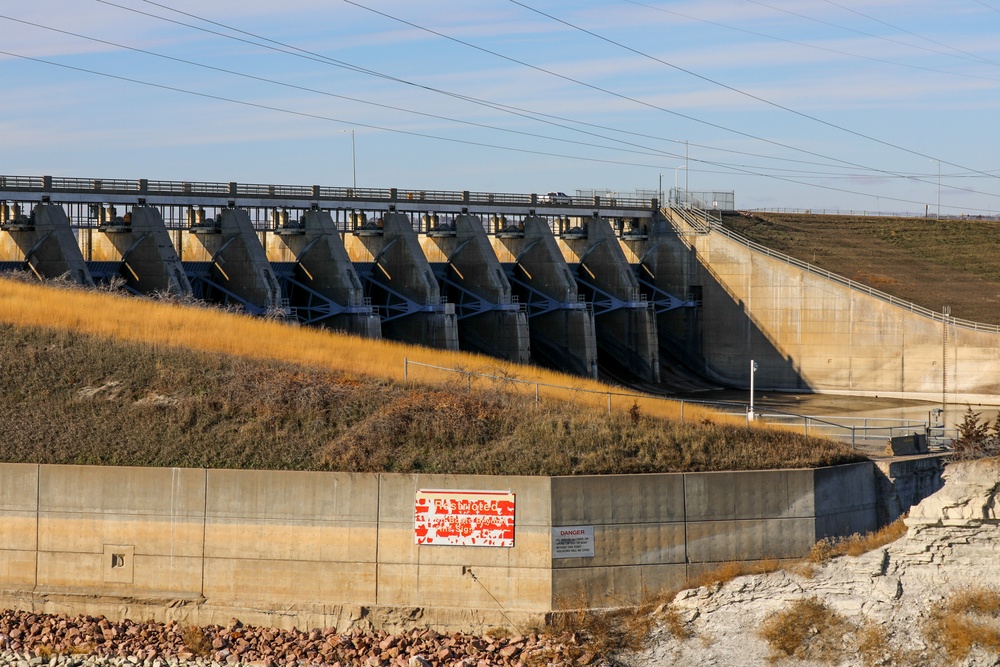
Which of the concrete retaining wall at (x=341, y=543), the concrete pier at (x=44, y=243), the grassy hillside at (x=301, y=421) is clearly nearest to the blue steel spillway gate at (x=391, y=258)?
the concrete pier at (x=44, y=243)

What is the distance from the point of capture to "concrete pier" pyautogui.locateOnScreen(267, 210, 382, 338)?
165 feet

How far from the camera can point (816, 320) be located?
59.4 m

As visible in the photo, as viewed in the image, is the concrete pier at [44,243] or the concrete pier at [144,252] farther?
the concrete pier at [144,252]

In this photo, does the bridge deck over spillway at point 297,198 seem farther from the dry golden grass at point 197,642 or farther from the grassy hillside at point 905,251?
the dry golden grass at point 197,642

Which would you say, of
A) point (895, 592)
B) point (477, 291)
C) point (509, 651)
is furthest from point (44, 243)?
point (895, 592)

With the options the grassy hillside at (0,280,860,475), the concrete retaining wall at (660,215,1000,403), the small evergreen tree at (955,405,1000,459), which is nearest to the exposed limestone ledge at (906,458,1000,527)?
the grassy hillside at (0,280,860,475)

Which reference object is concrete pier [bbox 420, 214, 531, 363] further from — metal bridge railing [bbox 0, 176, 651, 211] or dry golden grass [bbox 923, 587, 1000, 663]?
dry golden grass [bbox 923, 587, 1000, 663]

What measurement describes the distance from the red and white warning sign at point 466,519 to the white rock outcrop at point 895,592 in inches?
147

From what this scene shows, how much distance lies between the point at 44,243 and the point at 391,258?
15303 millimetres

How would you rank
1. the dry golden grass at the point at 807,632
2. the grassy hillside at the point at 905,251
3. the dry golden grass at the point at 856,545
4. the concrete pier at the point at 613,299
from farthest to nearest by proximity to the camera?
1. the grassy hillside at the point at 905,251
2. the concrete pier at the point at 613,299
3. the dry golden grass at the point at 856,545
4. the dry golden grass at the point at 807,632

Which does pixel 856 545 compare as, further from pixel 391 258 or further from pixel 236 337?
pixel 391 258

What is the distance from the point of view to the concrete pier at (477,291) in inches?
2192

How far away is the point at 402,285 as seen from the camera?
5416 cm

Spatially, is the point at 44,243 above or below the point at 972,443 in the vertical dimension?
above
